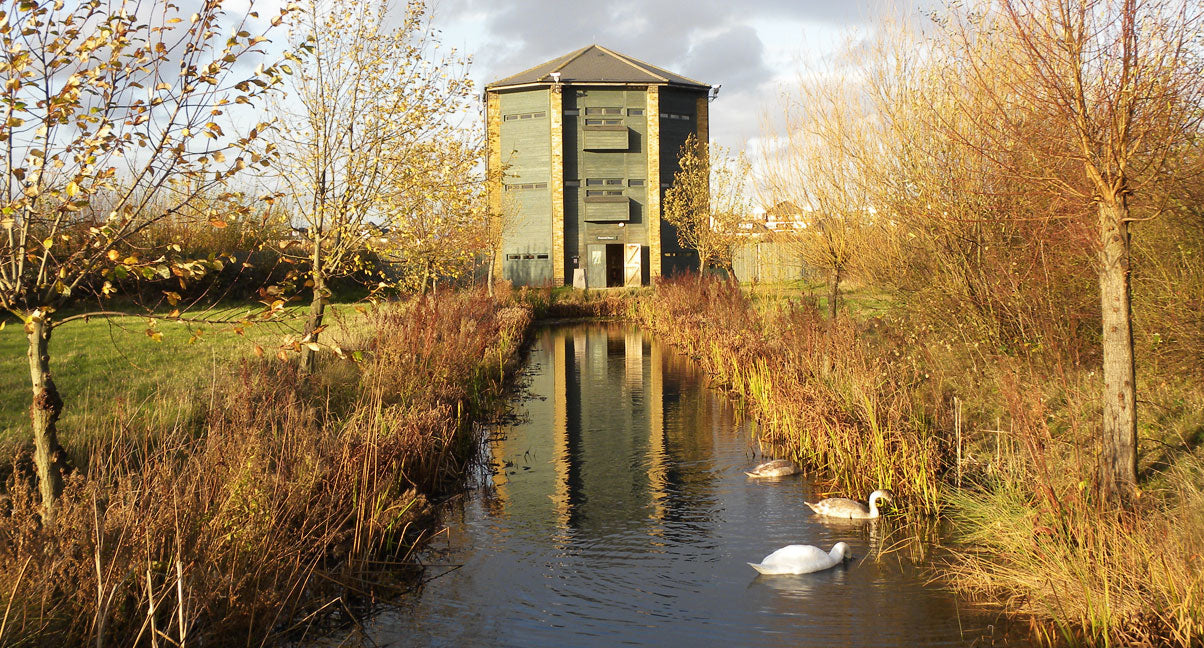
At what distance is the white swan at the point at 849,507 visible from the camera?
8.13 meters

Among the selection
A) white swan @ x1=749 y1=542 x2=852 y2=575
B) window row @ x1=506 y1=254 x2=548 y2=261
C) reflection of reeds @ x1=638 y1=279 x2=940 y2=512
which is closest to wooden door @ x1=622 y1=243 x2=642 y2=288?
window row @ x1=506 y1=254 x2=548 y2=261

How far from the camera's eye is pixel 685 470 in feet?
33.9

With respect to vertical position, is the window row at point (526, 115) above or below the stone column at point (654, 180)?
above

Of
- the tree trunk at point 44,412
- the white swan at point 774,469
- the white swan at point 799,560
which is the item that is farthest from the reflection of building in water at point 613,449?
the tree trunk at point 44,412

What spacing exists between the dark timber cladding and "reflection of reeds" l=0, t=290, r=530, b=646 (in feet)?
104

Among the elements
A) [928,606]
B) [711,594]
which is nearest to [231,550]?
[711,594]

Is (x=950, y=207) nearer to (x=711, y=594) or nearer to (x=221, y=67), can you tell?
(x=711, y=594)

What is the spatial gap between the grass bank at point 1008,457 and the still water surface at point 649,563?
511 millimetres

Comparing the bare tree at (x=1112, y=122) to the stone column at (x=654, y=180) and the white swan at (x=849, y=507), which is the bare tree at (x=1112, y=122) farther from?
the stone column at (x=654, y=180)

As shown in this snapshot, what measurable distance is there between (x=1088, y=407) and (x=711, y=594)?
4709 mm

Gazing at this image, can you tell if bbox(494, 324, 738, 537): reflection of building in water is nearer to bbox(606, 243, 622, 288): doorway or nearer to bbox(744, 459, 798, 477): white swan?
bbox(744, 459, 798, 477): white swan

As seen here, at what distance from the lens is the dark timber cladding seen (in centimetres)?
4097

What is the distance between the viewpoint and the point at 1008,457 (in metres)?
7.36

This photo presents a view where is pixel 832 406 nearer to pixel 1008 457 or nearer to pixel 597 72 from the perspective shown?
pixel 1008 457
